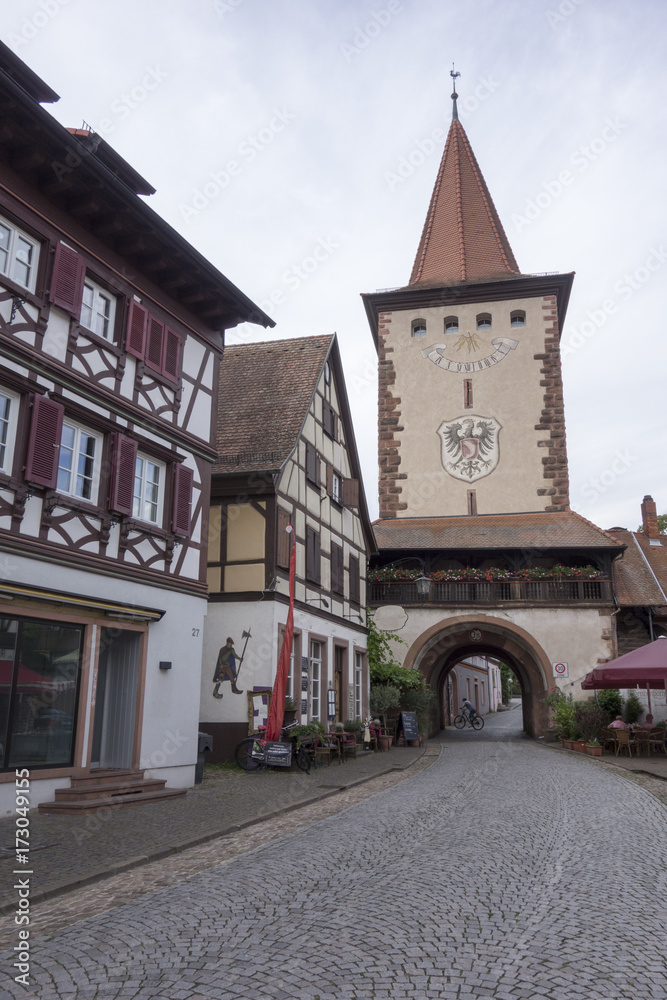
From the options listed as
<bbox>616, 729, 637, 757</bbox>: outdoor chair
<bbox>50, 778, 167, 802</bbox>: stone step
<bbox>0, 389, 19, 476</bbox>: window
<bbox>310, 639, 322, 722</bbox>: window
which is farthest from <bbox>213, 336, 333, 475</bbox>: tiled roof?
<bbox>616, 729, 637, 757</bbox>: outdoor chair

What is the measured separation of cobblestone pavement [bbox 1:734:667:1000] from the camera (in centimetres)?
421

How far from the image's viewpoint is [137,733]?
12.1m

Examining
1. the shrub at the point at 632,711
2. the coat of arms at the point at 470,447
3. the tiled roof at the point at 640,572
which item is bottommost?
the shrub at the point at 632,711

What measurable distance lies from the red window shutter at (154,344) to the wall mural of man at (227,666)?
18.6 ft

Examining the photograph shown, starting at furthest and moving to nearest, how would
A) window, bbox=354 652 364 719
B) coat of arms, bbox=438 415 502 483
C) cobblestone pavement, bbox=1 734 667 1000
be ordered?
1. coat of arms, bbox=438 415 502 483
2. window, bbox=354 652 364 719
3. cobblestone pavement, bbox=1 734 667 1000

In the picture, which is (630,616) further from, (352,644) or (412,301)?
(412,301)

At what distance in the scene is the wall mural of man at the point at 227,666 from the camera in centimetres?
1636

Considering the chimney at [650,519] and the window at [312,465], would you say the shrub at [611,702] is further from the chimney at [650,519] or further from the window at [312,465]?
the chimney at [650,519]

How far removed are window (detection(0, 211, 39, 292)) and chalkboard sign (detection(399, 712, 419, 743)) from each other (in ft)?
54.7

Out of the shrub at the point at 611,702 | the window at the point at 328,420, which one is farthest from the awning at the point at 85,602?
the shrub at the point at 611,702

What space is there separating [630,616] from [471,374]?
1095cm

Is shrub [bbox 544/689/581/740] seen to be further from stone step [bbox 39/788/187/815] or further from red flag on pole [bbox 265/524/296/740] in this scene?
stone step [bbox 39/788/187/815]

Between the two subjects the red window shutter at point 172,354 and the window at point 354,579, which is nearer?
the red window shutter at point 172,354

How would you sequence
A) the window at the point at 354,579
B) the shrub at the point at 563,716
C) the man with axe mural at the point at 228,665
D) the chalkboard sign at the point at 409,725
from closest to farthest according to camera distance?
the man with axe mural at the point at 228,665, the shrub at the point at 563,716, the window at the point at 354,579, the chalkboard sign at the point at 409,725
